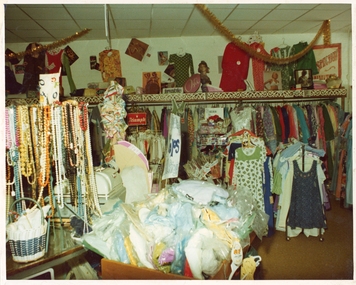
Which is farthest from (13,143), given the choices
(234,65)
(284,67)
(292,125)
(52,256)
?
(284,67)

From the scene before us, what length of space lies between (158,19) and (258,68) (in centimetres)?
220

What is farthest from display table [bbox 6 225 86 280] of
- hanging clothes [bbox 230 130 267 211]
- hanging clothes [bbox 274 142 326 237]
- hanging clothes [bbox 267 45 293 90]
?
hanging clothes [bbox 267 45 293 90]

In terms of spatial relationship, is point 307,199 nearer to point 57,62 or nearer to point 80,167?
point 80,167

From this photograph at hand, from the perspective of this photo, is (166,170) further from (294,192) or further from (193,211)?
(294,192)

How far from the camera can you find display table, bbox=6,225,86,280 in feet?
5.09

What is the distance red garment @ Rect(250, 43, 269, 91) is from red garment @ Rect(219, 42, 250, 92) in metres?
0.18

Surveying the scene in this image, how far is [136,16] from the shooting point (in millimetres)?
4559

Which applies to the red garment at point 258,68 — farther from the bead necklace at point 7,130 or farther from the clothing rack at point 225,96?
the bead necklace at point 7,130

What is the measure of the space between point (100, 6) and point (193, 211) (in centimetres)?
337

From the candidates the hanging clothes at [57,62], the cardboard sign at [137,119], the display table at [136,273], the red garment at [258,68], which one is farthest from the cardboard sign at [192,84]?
the display table at [136,273]

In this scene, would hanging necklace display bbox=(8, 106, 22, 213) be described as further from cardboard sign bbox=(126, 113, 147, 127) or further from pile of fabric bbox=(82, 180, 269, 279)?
cardboard sign bbox=(126, 113, 147, 127)

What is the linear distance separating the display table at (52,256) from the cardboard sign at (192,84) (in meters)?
3.84

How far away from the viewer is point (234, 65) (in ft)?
18.8

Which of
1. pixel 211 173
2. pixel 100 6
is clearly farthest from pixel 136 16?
pixel 211 173
